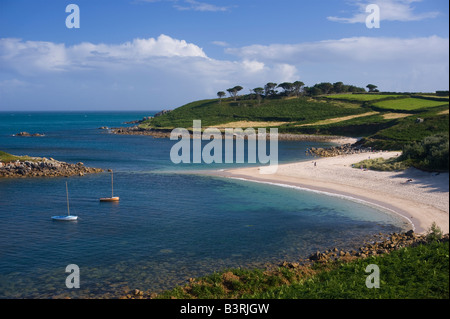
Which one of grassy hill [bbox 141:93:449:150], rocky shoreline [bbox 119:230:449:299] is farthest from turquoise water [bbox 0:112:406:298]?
grassy hill [bbox 141:93:449:150]

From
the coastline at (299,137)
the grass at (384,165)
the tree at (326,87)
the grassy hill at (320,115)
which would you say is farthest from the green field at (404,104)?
the tree at (326,87)

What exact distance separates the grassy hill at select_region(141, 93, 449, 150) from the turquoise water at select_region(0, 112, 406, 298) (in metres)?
37.0

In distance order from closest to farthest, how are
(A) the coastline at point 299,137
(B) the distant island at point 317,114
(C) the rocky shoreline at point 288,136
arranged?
1. (B) the distant island at point 317,114
2. (A) the coastline at point 299,137
3. (C) the rocky shoreline at point 288,136

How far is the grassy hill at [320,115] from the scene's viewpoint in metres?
85.6

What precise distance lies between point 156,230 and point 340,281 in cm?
1596

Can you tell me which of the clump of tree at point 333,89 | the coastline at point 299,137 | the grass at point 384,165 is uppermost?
the clump of tree at point 333,89

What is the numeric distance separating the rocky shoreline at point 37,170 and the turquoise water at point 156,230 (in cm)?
398

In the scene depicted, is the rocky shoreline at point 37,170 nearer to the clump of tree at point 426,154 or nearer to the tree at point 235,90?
the clump of tree at point 426,154

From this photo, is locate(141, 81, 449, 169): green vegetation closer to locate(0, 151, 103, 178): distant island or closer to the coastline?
the coastline

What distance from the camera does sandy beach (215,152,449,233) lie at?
3039 cm

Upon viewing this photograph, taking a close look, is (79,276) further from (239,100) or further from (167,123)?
(239,100)

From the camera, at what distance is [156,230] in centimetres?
2894

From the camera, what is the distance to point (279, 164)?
61500 mm

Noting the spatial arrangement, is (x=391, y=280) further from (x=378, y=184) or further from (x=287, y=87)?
(x=287, y=87)
